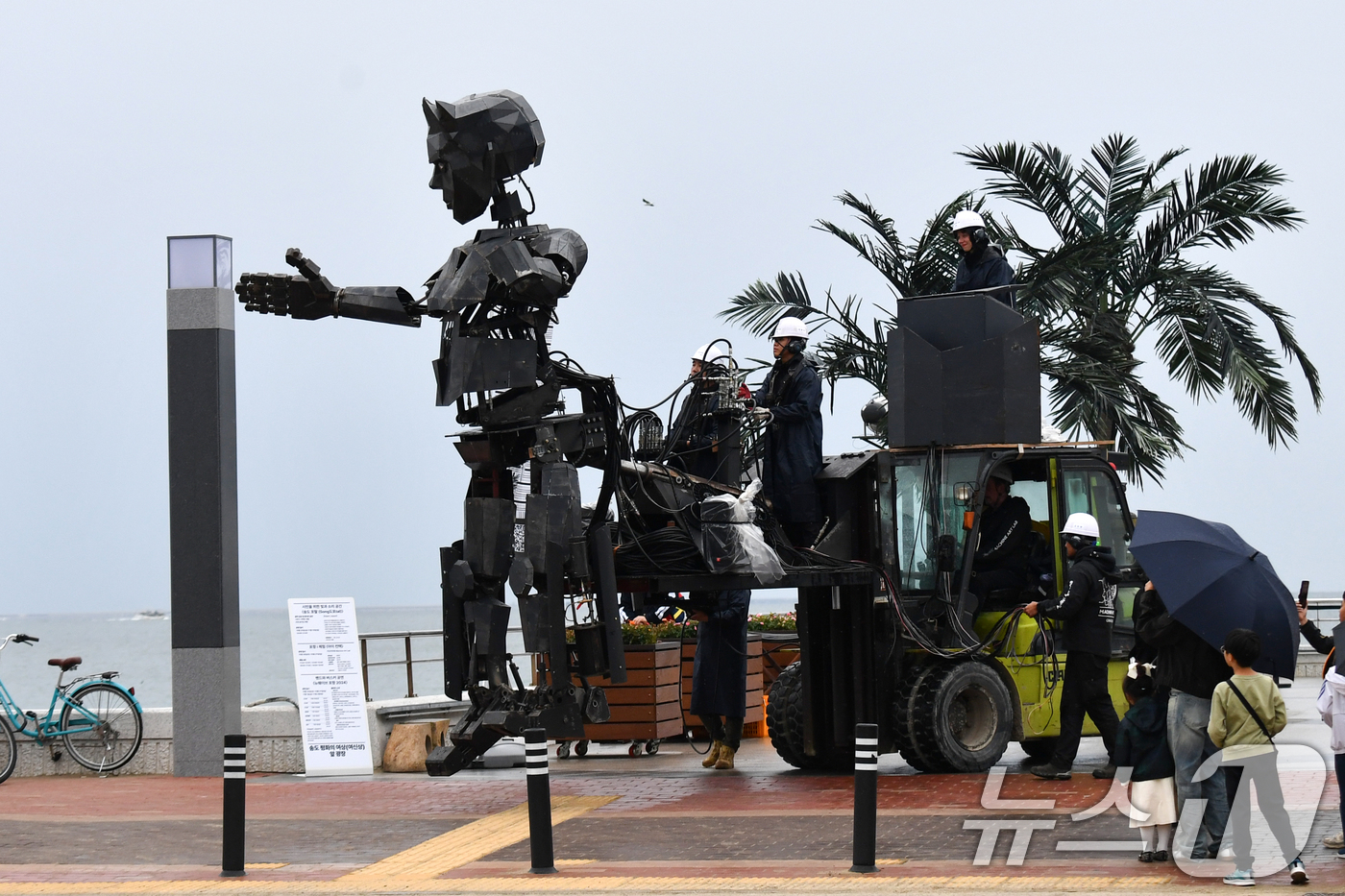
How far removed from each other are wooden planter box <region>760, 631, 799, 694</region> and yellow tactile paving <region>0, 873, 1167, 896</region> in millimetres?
9088

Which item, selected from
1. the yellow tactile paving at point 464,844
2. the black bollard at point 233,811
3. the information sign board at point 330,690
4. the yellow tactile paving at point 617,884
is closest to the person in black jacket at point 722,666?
the yellow tactile paving at point 464,844

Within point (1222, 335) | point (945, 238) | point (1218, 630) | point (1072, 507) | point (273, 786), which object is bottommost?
point (273, 786)

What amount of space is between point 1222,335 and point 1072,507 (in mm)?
8128

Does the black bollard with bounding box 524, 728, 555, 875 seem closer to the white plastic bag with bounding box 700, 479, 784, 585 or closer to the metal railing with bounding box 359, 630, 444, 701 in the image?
the white plastic bag with bounding box 700, 479, 784, 585

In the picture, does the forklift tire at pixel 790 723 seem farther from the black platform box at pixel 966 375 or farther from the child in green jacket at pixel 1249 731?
the child in green jacket at pixel 1249 731

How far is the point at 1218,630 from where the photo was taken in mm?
8820

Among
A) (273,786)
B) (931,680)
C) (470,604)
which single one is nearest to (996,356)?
(931,680)

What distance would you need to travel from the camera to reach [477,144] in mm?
12094

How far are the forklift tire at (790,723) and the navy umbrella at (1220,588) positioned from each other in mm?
5616

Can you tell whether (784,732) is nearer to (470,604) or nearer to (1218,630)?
(470,604)

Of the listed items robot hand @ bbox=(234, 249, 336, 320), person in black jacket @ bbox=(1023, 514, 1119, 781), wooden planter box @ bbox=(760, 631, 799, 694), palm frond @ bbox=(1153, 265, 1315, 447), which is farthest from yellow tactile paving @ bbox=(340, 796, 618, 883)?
palm frond @ bbox=(1153, 265, 1315, 447)

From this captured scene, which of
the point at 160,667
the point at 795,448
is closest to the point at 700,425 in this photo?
the point at 795,448

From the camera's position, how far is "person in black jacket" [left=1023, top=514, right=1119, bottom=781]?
41.5ft

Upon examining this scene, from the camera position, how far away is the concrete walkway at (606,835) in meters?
9.12
